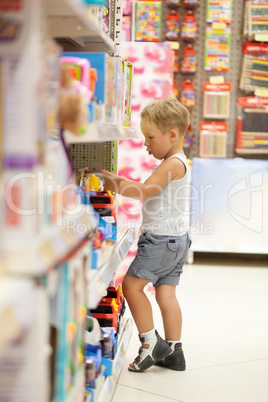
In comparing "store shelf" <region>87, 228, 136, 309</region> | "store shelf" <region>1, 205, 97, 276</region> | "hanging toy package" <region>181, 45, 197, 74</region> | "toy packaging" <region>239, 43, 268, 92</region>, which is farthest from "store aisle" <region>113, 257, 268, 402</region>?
"hanging toy package" <region>181, 45, 197, 74</region>

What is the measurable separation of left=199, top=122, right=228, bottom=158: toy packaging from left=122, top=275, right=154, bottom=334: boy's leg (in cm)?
364

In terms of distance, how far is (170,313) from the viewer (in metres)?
2.61

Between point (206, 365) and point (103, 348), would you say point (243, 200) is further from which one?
point (103, 348)

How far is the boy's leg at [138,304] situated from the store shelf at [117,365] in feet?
0.46

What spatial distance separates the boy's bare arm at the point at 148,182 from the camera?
2482 millimetres

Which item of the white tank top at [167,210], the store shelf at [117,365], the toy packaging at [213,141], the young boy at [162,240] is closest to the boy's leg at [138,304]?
the young boy at [162,240]

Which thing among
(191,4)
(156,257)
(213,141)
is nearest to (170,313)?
(156,257)

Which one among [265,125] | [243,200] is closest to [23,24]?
[243,200]

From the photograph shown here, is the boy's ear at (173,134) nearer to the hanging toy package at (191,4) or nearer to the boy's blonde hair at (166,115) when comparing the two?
the boy's blonde hair at (166,115)

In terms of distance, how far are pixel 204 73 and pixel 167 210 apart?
12.8ft

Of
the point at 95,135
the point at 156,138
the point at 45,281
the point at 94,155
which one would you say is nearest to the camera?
the point at 45,281

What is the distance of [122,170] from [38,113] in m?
3.52

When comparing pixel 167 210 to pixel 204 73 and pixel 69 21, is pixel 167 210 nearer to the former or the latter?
pixel 69 21

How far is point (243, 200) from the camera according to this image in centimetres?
540
